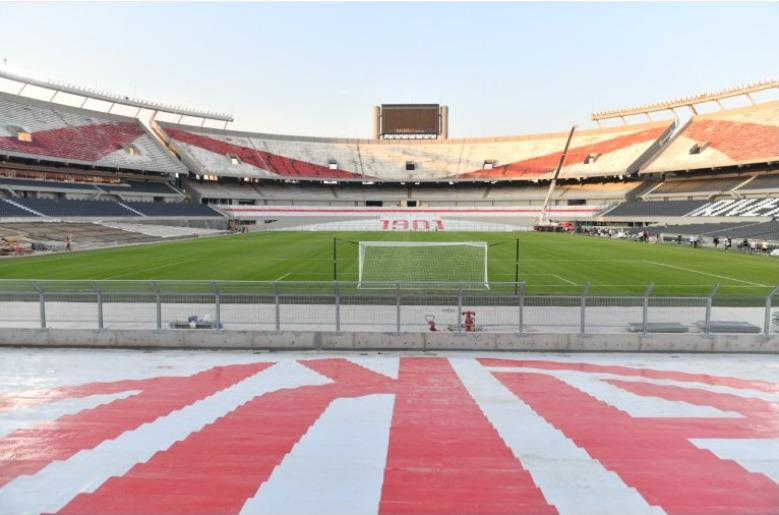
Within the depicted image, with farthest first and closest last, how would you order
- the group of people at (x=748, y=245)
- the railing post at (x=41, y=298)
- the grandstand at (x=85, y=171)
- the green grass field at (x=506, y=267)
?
1. the grandstand at (x=85, y=171)
2. the group of people at (x=748, y=245)
3. the green grass field at (x=506, y=267)
4. the railing post at (x=41, y=298)

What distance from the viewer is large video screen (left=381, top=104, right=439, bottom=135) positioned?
9081 cm

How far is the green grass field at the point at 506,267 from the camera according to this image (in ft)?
63.4

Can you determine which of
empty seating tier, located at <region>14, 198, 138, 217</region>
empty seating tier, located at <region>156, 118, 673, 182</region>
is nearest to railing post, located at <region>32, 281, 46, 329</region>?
empty seating tier, located at <region>14, 198, 138, 217</region>

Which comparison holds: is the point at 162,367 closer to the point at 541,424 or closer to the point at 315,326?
the point at 315,326

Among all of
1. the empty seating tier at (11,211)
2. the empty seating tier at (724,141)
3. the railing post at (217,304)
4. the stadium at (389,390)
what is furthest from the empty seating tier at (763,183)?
the empty seating tier at (11,211)

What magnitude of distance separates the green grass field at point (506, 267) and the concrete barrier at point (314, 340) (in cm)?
599

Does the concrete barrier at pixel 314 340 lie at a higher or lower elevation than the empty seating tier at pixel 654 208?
lower

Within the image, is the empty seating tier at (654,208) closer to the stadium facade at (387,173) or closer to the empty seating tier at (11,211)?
the stadium facade at (387,173)

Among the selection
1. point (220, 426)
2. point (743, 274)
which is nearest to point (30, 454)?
point (220, 426)

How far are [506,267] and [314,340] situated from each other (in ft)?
50.4

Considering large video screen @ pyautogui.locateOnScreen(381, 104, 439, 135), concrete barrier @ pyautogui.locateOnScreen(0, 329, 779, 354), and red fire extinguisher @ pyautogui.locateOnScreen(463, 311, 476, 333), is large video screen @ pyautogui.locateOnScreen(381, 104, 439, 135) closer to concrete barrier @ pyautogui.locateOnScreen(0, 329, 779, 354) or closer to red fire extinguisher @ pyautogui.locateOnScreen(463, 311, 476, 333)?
red fire extinguisher @ pyautogui.locateOnScreen(463, 311, 476, 333)

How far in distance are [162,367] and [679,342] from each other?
36.8 ft

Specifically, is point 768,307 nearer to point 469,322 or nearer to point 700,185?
point 469,322

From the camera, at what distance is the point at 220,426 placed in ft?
20.9
